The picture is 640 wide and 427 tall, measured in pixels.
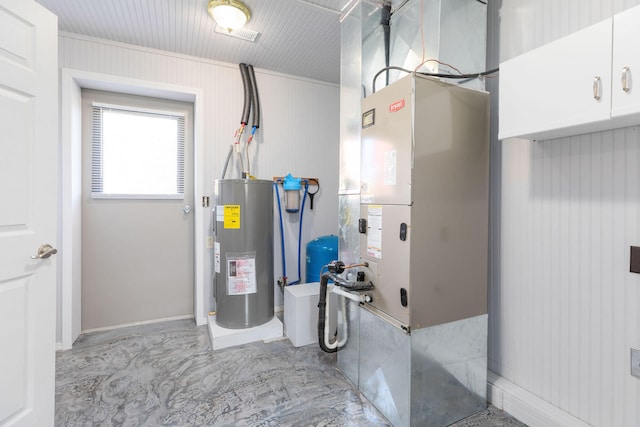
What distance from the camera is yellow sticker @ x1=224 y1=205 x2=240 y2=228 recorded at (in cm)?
261

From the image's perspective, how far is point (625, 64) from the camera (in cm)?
109

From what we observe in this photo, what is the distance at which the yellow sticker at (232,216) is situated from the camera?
2.61 m

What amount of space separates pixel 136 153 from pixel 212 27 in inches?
57.7

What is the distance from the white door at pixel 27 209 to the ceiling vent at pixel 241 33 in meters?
1.24

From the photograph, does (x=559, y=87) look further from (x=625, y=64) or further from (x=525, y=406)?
(x=525, y=406)

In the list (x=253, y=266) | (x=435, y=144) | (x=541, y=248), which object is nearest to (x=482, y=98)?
(x=435, y=144)

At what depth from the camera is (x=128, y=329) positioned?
9.53 ft

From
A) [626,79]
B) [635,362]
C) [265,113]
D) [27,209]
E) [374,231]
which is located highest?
[265,113]

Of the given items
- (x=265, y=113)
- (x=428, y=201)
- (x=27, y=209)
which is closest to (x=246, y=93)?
(x=265, y=113)

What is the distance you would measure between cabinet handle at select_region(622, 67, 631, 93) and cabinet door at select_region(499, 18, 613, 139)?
44 mm

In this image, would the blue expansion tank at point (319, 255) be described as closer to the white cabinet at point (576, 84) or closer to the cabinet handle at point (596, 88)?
the white cabinet at point (576, 84)

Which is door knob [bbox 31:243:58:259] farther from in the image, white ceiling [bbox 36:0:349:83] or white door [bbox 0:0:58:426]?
white ceiling [bbox 36:0:349:83]

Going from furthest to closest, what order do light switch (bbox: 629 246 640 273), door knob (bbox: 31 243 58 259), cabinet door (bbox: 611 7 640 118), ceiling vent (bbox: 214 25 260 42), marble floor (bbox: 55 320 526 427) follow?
ceiling vent (bbox: 214 25 260 42) → marble floor (bbox: 55 320 526 427) → door knob (bbox: 31 243 58 259) → light switch (bbox: 629 246 640 273) → cabinet door (bbox: 611 7 640 118)

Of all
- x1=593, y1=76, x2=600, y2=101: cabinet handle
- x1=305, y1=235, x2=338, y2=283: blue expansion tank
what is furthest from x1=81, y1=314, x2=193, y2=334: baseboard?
x1=593, y1=76, x2=600, y2=101: cabinet handle
